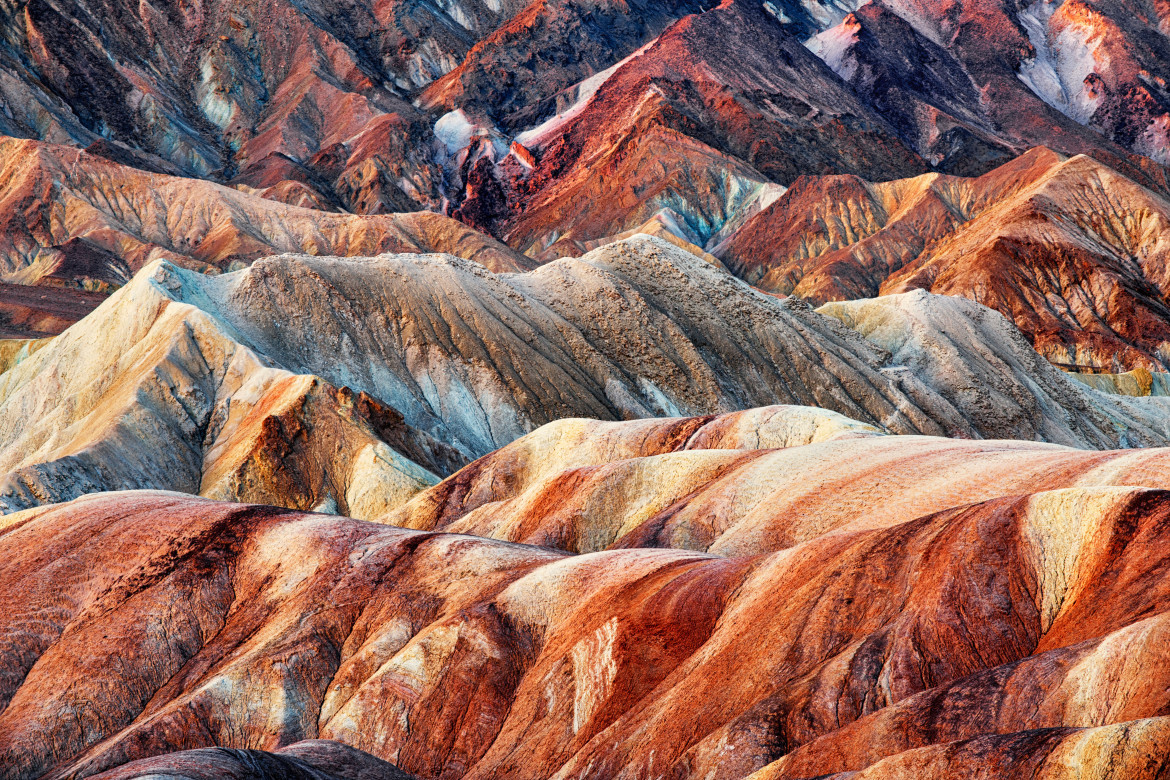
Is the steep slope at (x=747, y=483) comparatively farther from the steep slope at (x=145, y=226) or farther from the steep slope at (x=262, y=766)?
the steep slope at (x=145, y=226)

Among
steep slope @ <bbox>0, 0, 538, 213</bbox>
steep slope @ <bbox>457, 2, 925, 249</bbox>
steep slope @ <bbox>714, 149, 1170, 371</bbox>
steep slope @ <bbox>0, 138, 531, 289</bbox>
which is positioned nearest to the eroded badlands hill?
steep slope @ <bbox>714, 149, 1170, 371</bbox>

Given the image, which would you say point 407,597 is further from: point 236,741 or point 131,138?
point 131,138

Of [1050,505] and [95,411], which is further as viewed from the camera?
[95,411]

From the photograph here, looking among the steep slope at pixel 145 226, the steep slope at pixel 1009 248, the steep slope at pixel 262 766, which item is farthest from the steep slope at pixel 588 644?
the steep slope at pixel 1009 248

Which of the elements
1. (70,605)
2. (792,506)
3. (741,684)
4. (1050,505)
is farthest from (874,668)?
(70,605)

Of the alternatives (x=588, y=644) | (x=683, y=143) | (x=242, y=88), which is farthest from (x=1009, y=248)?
(x=242, y=88)

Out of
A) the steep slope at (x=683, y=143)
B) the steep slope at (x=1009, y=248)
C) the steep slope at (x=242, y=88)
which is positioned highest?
the steep slope at (x=242, y=88)

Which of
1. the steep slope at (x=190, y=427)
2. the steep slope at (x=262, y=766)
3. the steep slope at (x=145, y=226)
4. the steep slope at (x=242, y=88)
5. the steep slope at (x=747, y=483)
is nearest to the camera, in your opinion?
the steep slope at (x=262, y=766)
